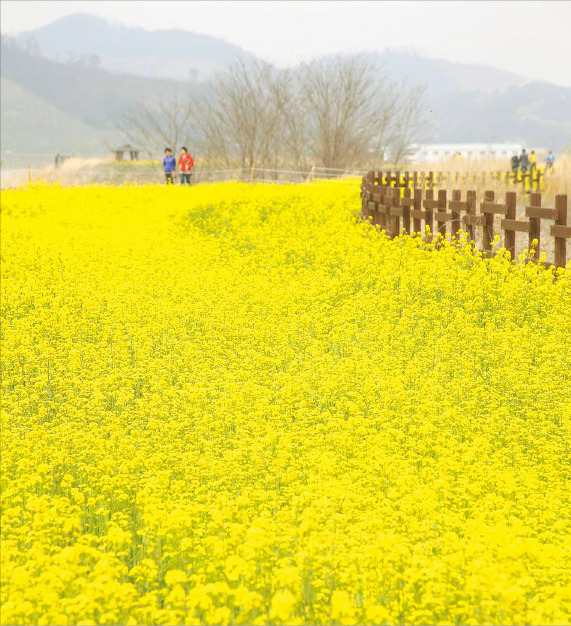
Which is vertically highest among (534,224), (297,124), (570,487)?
(297,124)

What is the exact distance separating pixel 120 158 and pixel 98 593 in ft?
194

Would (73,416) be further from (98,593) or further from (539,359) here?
(539,359)

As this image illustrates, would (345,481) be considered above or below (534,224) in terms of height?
below

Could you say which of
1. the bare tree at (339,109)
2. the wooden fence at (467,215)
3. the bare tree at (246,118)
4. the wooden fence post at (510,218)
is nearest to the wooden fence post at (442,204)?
the wooden fence at (467,215)

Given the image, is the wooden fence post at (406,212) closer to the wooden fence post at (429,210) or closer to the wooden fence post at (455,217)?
the wooden fence post at (429,210)

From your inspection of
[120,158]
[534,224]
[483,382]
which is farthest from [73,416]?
[120,158]

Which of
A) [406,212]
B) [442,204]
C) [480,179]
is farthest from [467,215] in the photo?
[480,179]

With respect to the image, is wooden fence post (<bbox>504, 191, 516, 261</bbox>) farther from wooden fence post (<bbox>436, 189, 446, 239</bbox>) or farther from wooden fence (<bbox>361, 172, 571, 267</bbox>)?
wooden fence post (<bbox>436, 189, 446, 239</bbox>)

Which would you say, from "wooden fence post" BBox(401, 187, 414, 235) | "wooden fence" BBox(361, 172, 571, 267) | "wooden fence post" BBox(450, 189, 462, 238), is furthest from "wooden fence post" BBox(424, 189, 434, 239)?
"wooden fence post" BBox(401, 187, 414, 235)

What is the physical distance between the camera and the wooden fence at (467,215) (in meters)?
11.1

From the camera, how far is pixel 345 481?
18.1ft

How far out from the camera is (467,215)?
12.7 meters

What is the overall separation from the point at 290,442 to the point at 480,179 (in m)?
16.9

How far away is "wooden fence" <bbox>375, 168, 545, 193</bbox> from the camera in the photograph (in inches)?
807
